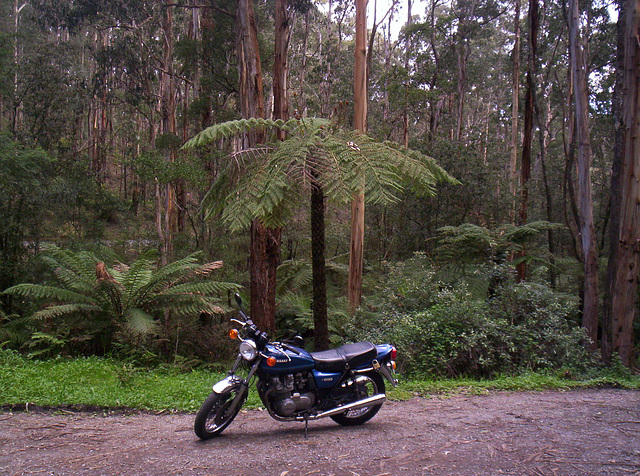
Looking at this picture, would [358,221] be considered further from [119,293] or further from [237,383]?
[237,383]

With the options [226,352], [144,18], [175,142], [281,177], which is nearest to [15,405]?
[281,177]

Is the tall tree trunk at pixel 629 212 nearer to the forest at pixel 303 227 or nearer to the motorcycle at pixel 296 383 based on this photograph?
the forest at pixel 303 227

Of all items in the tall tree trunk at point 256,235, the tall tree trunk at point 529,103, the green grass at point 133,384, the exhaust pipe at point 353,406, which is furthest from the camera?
the tall tree trunk at point 529,103

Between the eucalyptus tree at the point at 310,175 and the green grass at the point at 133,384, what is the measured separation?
1781 millimetres

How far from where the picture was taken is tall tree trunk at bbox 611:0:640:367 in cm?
868

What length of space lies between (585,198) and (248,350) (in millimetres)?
8763

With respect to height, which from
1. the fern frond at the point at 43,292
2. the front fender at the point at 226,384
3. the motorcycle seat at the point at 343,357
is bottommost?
the front fender at the point at 226,384

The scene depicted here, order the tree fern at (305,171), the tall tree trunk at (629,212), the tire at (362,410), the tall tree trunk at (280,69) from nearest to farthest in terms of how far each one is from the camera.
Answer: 1. the tire at (362,410)
2. the tree fern at (305,171)
3. the tall tree trunk at (629,212)
4. the tall tree trunk at (280,69)

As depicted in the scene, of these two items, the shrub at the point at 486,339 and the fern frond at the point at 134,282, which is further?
the fern frond at the point at 134,282

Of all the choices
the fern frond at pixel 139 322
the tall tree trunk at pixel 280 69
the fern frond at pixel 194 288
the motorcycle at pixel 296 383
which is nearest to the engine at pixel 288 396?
the motorcycle at pixel 296 383

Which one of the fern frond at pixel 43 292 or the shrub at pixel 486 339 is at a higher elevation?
the fern frond at pixel 43 292

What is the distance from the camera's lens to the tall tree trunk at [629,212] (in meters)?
8.68

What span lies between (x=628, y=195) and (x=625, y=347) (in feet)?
8.58

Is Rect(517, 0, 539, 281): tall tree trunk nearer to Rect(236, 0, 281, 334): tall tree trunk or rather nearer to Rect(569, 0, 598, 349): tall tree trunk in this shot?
Rect(569, 0, 598, 349): tall tree trunk
